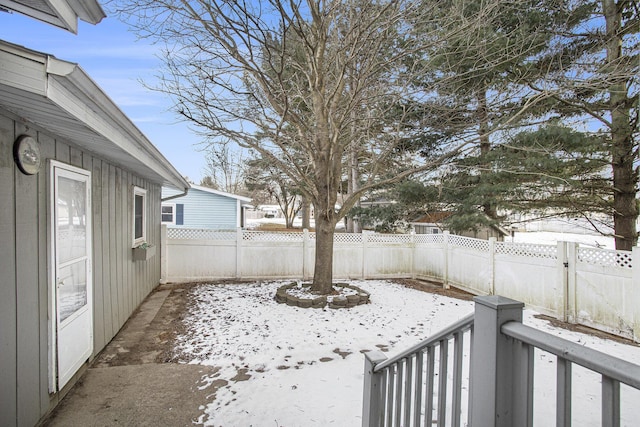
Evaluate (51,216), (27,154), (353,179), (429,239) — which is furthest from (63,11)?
(353,179)

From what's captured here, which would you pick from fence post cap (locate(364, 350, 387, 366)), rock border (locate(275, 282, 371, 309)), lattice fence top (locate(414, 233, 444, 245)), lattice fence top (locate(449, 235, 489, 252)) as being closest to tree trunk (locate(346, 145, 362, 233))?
lattice fence top (locate(414, 233, 444, 245))

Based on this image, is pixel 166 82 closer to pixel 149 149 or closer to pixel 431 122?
pixel 149 149

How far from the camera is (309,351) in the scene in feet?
13.1

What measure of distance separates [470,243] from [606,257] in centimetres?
258

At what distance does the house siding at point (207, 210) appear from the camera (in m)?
13.3

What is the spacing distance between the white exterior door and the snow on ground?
106cm

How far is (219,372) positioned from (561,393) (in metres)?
3.22

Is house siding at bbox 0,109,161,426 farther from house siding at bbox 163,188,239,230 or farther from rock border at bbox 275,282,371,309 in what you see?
house siding at bbox 163,188,239,230

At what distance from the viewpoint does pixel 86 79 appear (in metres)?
1.78

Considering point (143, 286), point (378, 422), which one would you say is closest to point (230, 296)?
point (143, 286)

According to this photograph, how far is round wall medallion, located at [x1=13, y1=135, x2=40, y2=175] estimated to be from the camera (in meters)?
2.15

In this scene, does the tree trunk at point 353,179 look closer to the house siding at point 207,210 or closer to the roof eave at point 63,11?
the house siding at point 207,210

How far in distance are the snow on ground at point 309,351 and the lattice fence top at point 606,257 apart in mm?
1095

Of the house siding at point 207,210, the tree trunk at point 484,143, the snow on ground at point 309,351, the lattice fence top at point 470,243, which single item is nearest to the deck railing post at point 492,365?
the snow on ground at point 309,351
